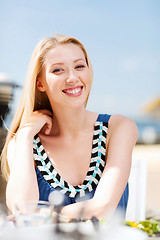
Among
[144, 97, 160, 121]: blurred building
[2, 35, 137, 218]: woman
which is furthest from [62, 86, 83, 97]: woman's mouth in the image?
[144, 97, 160, 121]: blurred building

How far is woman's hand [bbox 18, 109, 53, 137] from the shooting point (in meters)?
1.49

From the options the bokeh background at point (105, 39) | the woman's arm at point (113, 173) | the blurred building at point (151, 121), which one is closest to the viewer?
the woman's arm at point (113, 173)

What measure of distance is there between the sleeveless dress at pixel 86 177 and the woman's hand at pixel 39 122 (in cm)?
9

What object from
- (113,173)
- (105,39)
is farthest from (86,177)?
(105,39)

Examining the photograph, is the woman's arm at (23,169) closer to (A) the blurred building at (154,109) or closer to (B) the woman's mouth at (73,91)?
(B) the woman's mouth at (73,91)

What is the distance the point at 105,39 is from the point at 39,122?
92.9 feet

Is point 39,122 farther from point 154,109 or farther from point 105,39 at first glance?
point 105,39

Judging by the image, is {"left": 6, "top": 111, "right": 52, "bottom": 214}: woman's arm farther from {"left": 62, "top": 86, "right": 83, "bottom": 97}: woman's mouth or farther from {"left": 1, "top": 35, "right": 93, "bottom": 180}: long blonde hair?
{"left": 62, "top": 86, "right": 83, "bottom": 97}: woman's mouth

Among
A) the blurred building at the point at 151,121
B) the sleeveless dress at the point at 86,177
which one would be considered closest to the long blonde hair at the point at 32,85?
the sleeveless dress at the point at 86,177

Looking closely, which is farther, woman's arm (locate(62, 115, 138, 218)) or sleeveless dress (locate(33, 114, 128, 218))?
sleeveless dress (locate(33, 114, 128, 218))

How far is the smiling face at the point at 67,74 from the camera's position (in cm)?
146

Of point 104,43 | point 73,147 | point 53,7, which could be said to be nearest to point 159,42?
point 104,43

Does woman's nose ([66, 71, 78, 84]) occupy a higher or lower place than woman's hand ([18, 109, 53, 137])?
higher

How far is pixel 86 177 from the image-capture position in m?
1.48
